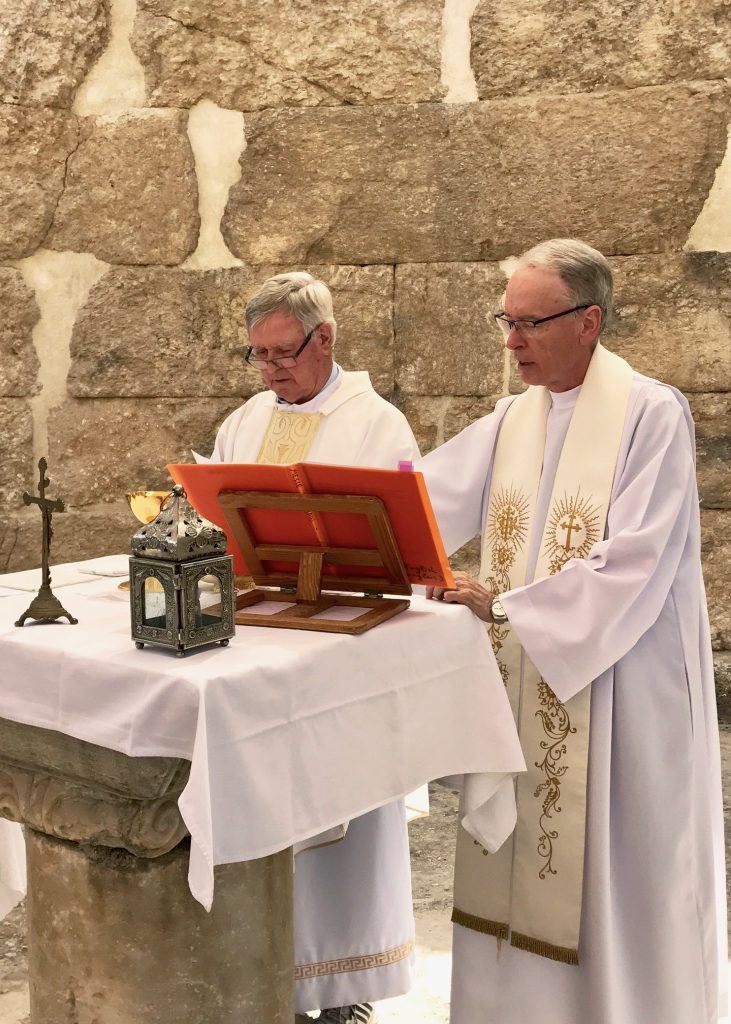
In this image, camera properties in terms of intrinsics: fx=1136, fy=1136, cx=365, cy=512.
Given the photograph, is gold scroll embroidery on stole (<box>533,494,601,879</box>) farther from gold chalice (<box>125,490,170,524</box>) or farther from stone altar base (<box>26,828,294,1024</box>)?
gold chalice (<box>125,490,170,524</box>)

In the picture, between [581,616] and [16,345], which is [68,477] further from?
[581,616]

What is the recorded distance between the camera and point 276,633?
191 centimetres

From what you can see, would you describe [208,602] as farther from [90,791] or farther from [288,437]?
[288,437]

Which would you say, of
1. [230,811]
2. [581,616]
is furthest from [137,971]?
[581,616]

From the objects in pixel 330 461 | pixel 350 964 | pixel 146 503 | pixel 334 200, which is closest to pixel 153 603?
pixel 146 503

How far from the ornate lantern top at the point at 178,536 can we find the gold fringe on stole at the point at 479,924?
1.28m

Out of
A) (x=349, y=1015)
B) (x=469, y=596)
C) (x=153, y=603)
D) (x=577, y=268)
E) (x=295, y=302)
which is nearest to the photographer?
(x=153, y=603)

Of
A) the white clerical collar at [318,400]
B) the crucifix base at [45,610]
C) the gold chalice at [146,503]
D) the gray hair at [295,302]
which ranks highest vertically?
the gray hair at [295,302]

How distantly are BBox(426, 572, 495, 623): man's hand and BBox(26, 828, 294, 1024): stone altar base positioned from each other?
0.59 metres

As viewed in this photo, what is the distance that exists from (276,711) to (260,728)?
38 mm

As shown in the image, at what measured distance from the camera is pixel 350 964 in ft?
9.16

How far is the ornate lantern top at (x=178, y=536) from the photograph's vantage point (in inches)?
70.7

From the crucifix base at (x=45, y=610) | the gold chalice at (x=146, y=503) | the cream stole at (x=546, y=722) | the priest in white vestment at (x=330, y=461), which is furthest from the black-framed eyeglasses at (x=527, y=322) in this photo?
the crucifix base at (x=45, y=610)

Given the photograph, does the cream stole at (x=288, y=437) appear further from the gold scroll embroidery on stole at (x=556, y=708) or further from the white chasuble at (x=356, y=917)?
the white chasuble at (x=356, y=917)
